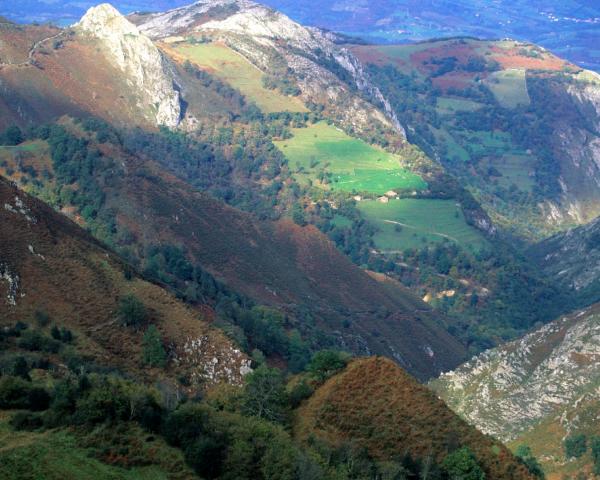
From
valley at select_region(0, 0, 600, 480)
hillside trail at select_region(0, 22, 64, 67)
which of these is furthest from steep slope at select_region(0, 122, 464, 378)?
hillside trail at select_region(0, 22, 64, 67)

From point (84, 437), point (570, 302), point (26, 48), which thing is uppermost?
point (84, 437)

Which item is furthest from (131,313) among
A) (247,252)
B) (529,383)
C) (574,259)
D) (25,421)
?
(574,259)

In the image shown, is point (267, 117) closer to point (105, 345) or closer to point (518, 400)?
point (518, 400)

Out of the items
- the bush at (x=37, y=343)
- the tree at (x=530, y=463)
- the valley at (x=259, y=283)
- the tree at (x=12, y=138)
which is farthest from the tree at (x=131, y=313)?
the tree at (x=12, y=138)

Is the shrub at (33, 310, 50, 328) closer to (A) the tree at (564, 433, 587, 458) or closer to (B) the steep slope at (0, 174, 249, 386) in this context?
(B) the steep slope at (0, 174, 249, 386)

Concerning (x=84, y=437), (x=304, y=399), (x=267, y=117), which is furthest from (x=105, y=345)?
(x=267, y=117)

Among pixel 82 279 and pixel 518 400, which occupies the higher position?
pixel 82 279

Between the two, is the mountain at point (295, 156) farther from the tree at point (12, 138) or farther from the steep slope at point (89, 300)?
the steep slope at point (89, 300)
